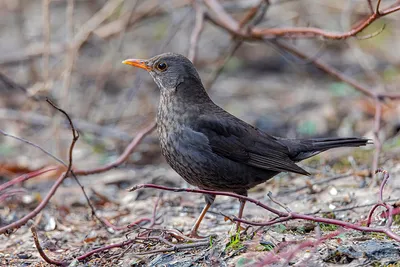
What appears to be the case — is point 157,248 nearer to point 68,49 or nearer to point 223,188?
point 223,188

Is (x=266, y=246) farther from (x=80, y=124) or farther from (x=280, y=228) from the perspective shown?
(x=80, y=124)

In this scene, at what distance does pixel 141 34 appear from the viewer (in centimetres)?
1277

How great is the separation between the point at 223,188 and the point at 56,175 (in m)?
2.97

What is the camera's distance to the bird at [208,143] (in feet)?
16.2

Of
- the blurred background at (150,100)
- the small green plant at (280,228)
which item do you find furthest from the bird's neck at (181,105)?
the small green plant at (280,228)

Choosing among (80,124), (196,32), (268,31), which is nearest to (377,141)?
(268,31)

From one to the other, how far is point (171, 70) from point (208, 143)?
0.83 m

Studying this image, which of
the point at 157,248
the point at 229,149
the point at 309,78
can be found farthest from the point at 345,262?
the point at 309,78

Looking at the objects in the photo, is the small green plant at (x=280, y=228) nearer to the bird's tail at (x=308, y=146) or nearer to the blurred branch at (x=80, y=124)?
the bird's tail at (x=308, y=146)

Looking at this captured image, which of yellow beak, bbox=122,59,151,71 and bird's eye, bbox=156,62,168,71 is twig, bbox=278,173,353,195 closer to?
bird's eye, bbox=156,62,168,71

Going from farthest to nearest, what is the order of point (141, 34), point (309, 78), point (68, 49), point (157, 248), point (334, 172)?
point (141, 34) → point (309, 78) → point (68, 49) → point (334, 172) → point (157, 248)

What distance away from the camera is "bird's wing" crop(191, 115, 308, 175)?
5082 millimetres

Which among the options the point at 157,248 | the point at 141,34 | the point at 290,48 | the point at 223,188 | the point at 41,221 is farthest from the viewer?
the point at 141,34

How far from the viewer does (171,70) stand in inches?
216
